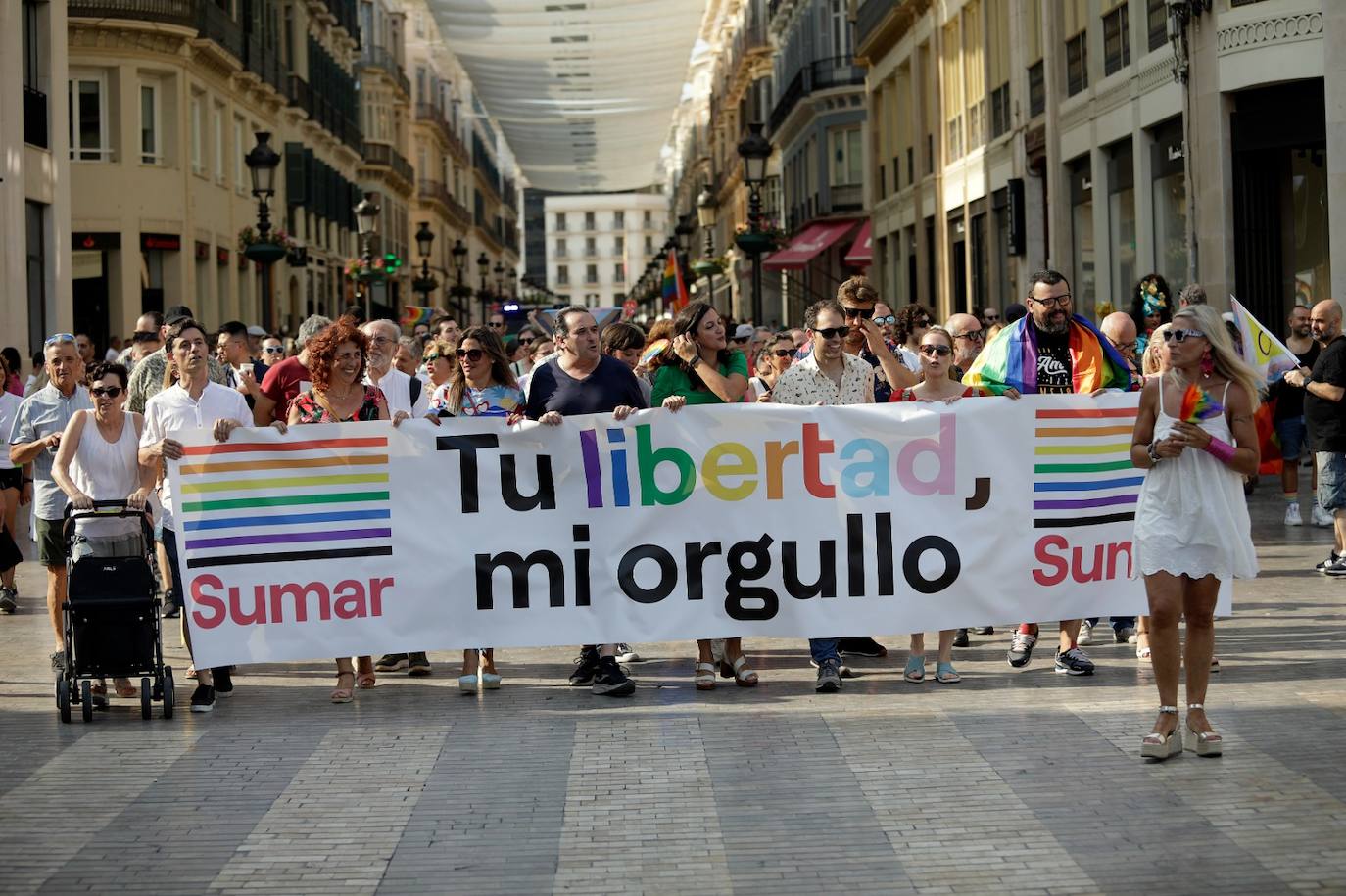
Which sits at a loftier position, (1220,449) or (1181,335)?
(1181,335)

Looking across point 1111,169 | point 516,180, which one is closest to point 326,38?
point 1111,169

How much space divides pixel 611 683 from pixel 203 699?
2.03 metres

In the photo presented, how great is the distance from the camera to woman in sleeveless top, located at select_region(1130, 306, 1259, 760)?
25.9 ft

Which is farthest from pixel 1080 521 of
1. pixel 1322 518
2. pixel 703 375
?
pixel 1322 518

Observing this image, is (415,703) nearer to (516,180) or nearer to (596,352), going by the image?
(596,352)

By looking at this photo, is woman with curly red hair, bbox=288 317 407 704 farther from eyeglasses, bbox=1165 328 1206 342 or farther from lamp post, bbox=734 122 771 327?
lamp post, bbox=734 122 771 327

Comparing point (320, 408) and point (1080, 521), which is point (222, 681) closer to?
point (320, 408)

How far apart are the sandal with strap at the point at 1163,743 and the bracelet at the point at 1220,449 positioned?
1038 mm

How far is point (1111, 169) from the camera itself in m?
27.0

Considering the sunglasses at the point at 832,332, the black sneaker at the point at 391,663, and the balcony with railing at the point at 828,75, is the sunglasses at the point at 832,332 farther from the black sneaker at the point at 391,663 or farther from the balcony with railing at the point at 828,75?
the balcony with railing at the point at 828,75

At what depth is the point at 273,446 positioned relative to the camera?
10164 mm

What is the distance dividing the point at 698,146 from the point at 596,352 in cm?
9023

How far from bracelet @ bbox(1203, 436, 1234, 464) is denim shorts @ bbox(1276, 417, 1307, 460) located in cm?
1039

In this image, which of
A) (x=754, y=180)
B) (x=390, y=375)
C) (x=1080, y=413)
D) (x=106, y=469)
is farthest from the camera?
(x=754, y=180)
